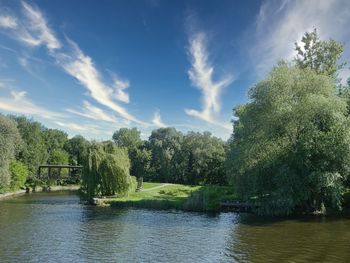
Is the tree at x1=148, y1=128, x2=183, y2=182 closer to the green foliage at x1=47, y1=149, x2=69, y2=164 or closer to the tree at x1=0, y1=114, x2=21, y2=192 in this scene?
the green foliage at x1=47, y1=149, x2=69, y2=164

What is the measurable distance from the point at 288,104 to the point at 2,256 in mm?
30990

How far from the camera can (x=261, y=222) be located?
36688mm

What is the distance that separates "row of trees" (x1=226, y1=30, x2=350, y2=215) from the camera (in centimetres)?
3903

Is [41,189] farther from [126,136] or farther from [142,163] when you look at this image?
[126,136]

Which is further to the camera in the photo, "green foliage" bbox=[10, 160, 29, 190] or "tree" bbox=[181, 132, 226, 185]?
"tree" bbox=[181, 132, 226, 185]

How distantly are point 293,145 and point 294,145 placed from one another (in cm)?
17

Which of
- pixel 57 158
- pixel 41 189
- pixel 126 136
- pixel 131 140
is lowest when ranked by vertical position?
pixel 41 189

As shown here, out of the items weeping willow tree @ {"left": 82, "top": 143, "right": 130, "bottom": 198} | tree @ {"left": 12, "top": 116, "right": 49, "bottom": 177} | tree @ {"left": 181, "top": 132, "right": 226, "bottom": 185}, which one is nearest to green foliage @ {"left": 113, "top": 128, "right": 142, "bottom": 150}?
tree @ {"left": 12, "top": 116, "right": 49, "bottom": 177}

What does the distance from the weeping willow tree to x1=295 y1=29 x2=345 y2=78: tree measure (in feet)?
98.7

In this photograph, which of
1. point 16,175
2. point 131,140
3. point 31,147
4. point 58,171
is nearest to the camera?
point 16,175

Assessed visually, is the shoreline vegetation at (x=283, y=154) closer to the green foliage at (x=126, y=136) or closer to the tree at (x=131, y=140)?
the tree at (x=131, y=140)

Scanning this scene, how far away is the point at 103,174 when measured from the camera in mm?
52656

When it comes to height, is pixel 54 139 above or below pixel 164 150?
above

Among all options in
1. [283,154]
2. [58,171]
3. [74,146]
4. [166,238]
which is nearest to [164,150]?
[58,171]
